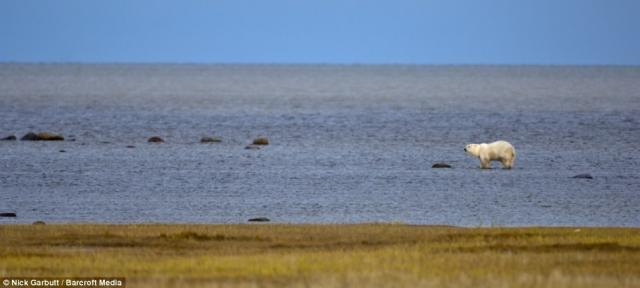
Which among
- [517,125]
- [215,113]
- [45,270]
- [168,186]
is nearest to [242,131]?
[517,125]

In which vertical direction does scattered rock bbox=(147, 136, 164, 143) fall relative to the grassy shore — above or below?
below

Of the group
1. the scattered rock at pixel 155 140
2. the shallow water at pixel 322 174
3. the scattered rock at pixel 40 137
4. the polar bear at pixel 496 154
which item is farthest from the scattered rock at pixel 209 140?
the polar bear at pixel 496 154

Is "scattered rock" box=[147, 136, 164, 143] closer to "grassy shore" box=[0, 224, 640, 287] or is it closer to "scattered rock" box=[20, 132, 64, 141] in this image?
"scattered rock" box=[20, 132, 64, 141]

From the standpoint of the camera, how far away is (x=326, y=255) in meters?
17.7

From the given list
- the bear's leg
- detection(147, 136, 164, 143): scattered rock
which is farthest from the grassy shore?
detection(147, 136, 164, 143): scattered rock

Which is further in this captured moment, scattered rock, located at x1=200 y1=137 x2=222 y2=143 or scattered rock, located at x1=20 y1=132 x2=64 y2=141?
scattered rock, located at x1=200 y1=137 x2=222 y2=143

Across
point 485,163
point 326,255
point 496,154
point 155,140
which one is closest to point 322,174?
point 485,163

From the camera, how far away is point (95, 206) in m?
28.4

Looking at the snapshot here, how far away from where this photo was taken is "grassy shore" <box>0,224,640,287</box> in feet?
49.2

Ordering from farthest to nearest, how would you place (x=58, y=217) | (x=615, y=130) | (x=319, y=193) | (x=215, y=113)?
(x=215, y=113) → (x=615, y=130) → (x=319, y=193) → (x=58, y=217)

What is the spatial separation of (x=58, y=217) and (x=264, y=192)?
284 inches

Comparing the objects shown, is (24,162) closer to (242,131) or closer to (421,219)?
(421,219)

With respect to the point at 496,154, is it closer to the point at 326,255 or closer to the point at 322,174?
the point at 322,174

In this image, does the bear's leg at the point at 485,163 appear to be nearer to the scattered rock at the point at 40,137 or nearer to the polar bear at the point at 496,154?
the polar bear at the point at 496,154
